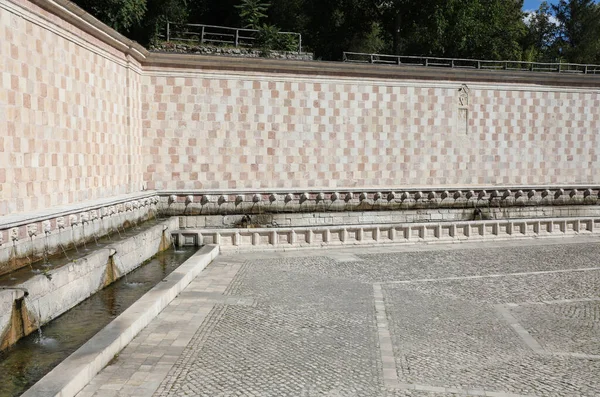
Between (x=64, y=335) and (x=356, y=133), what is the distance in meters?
13.5

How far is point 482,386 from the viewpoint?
21.0 ft

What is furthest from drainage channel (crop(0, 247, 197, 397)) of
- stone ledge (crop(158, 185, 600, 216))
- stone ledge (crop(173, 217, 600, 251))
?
stone ledge (crop(158, 185, 600, 216))

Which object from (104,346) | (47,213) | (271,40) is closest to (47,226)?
(47,213)

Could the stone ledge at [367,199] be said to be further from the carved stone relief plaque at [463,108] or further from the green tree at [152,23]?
the green tree at [152,23]

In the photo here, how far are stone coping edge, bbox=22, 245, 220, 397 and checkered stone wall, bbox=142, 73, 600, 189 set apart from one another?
805cm

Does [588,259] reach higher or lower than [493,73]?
lower

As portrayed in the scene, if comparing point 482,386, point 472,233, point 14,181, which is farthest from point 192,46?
point 482,386

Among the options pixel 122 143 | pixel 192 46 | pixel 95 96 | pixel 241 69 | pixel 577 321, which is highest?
pixel 192 46

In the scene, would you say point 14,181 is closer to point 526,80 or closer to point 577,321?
point 577,321

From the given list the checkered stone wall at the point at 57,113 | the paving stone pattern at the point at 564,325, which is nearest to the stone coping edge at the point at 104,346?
the checkered stone wall at the point at 57,113

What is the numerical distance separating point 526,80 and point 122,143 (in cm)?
1360

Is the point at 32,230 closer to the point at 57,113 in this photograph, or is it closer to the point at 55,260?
the point at 55,260

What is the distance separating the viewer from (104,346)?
663 cm

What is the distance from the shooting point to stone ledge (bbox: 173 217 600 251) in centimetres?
1523
